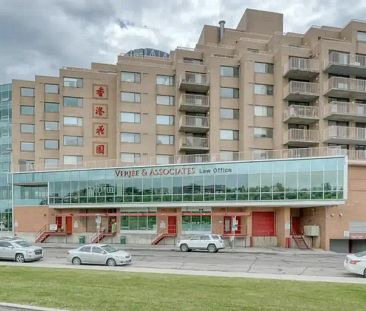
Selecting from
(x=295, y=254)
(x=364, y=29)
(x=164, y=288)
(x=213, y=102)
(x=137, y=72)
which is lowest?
Answer: (x=295, y=254)

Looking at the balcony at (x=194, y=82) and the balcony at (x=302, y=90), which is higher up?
the balcony at (x=194, y=82)

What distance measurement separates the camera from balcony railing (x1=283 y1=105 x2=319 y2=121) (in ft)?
175

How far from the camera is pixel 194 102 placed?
56938 mm

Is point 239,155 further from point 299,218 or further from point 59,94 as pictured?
point 59,94

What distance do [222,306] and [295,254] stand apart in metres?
27.7

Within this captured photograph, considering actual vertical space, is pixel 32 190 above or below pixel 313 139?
below

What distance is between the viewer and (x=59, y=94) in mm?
60844

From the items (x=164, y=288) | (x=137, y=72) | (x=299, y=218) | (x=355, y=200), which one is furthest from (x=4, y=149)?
(x=164, y=288)

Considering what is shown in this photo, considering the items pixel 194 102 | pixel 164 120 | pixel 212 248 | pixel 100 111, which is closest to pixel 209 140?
pixel 194 102

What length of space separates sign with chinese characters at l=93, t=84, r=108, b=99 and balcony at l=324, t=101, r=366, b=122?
2773 cm

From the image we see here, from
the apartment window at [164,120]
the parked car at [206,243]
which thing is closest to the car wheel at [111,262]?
the parked car at [206,243]

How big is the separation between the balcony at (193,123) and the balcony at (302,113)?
32.4 feet

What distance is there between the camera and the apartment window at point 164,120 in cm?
5850

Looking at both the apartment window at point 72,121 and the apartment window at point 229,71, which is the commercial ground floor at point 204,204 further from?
the apartment window at point 229,71
